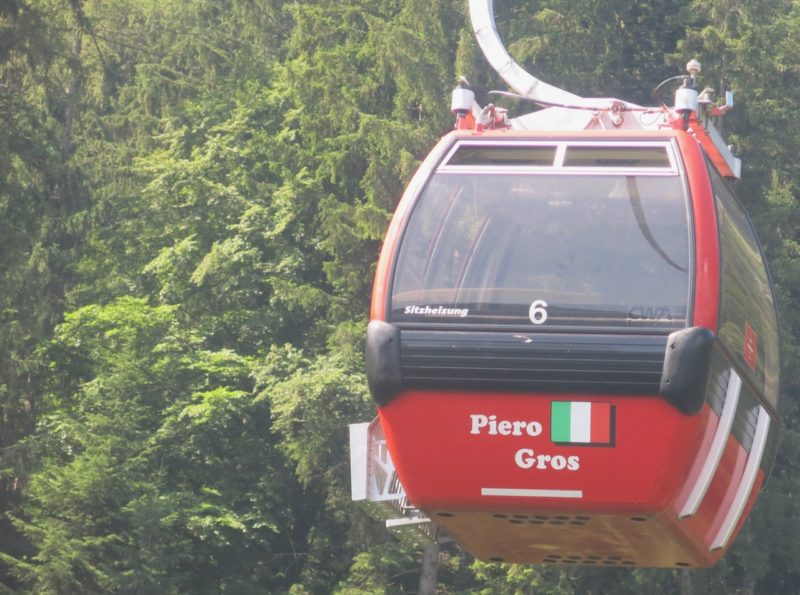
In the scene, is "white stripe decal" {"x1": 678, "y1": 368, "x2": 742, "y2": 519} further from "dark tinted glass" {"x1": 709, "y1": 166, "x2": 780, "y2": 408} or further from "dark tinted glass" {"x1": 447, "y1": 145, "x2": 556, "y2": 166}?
"dark tinted glass" {"x1": 447, "y1": 145, "x2": 556, "y2": 166}

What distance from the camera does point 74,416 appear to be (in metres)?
Answer: 29.2

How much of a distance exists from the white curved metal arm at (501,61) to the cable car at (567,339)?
1.64 metres

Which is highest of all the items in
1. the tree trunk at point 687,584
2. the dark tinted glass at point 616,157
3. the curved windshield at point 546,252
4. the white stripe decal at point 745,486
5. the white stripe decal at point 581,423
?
the dark tinted glass at point 616,157

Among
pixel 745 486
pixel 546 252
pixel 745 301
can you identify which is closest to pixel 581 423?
pixel 546 252

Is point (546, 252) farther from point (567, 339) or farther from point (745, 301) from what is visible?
point (745, 301)

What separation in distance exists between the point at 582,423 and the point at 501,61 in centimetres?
322

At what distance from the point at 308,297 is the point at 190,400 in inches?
115

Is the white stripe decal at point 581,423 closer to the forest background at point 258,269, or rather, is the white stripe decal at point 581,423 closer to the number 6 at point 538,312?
the number 6 at point 538,312

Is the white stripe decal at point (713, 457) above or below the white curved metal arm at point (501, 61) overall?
below

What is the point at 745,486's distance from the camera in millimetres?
10562

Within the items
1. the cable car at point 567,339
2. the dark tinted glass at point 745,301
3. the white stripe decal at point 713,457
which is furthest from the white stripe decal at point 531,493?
the dark tinted glass at point 745,301

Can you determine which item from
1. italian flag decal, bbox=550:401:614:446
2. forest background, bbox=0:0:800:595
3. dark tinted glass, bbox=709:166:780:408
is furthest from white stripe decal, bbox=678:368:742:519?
forest background, bbox=0:0:800:595

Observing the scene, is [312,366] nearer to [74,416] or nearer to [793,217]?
[74,416]

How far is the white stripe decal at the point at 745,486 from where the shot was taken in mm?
10516
